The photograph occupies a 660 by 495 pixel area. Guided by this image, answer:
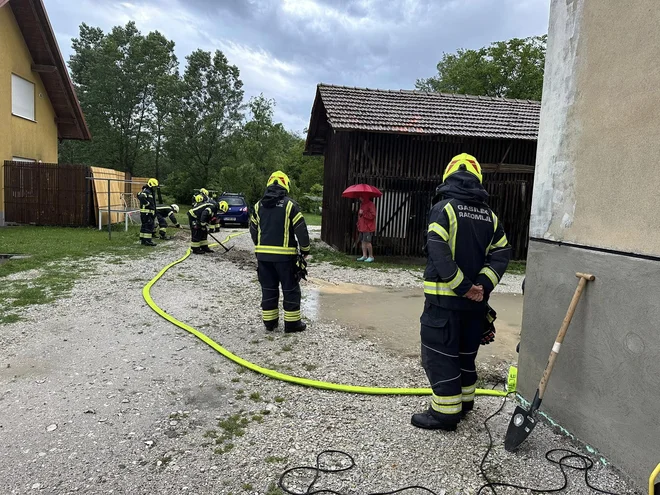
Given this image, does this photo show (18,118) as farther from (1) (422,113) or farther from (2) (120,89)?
(2) (120,89)

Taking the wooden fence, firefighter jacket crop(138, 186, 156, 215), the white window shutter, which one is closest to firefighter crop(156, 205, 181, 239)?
firefighter jacket crop(138, 186, 156, 215)

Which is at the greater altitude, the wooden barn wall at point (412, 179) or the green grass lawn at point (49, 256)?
the wooden barn wall at point (412, 179)

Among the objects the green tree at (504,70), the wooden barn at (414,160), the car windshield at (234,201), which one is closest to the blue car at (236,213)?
the car windshield at (234,201)

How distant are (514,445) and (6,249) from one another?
11.5 meters

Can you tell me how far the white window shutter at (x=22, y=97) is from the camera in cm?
1623

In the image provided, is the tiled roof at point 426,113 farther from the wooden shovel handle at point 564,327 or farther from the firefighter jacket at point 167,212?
the wooden shovel handle at point 564,327

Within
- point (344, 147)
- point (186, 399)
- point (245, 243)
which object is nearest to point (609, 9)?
point (186, 399)

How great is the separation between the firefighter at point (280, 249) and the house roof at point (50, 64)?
15.9 meters

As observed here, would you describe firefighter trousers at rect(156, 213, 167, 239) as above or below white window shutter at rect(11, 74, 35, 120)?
below

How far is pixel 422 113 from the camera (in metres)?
13.2

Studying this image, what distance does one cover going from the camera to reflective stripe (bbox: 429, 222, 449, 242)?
3204 millimetres

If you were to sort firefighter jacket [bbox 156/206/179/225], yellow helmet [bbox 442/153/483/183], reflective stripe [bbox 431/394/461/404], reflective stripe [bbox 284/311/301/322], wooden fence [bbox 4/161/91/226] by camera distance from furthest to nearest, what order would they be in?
wooden fence [bbox 4/161/91/226] < firefighter jacket [bbox 156/206/179/225] < reflective stripe [bbox 284/311/301/322] < yellow helmet [bbox 442/153/483/183] < reflective stripe [bbox 431/394/461/404]

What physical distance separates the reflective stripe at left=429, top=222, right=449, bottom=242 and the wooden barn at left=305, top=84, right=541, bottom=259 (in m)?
8.68

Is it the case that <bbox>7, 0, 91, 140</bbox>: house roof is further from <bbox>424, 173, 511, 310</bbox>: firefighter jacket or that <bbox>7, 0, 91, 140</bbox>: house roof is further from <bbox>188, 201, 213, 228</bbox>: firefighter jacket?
<bbox>424, 173, 511, 310</bbox>: firefighter jacket
